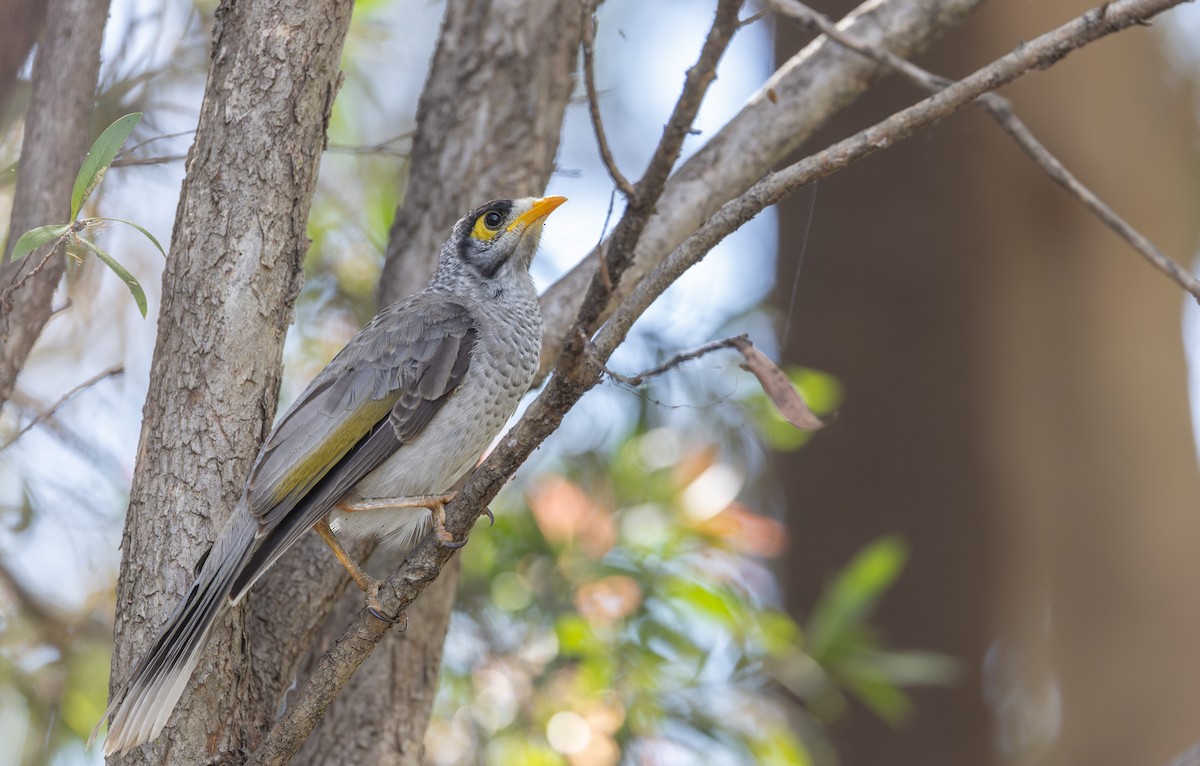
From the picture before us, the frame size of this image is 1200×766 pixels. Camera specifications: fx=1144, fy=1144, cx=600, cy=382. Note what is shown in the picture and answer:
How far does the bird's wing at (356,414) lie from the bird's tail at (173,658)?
0.09 meters

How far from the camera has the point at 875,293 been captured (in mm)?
6547

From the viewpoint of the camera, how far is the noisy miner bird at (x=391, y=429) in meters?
2.70

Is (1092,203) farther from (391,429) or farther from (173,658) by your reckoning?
(173,658)

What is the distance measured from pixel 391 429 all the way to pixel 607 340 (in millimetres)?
1113

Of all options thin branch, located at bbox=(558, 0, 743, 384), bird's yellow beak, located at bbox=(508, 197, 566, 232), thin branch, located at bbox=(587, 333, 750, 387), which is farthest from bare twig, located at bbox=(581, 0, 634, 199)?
bird's yellow beak, located at bbox=(508, 197, 566, 232)

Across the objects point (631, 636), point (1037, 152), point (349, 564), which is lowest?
point (631, 636)

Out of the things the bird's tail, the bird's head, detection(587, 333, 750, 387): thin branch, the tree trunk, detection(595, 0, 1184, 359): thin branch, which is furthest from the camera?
the tree trunk

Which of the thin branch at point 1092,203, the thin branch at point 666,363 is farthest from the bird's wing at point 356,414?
the thin branch at point 1092,203

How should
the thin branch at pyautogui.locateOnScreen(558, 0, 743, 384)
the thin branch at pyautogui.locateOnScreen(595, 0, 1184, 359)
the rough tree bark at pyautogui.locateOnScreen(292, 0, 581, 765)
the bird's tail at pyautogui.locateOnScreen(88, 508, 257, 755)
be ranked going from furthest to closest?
the rough tree bark at pyautogui.locateOnScreen(292, 0, 581, 765) → the bird's tail at pyautogui.locateOnScreen(88, 508, 257, 755) → the thin branch at pyautogui.locateOnScreen(595, 0, 1184, 359) → the thin branch at pyautogui.locateOnScreen(558, 0, 743, 384)

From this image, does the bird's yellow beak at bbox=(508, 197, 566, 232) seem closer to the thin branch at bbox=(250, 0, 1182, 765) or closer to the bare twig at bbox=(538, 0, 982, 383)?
the bare twig at bbox=(538, 0, 982, 383)

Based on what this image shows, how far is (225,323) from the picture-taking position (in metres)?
2.87

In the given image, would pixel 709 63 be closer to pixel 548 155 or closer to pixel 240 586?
pixel 240 586

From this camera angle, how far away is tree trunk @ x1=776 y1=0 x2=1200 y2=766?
19.8ft

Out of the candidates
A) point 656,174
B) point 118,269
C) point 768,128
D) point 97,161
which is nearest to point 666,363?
point 656,174
